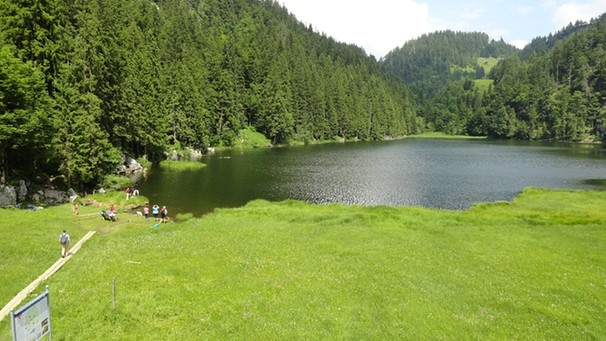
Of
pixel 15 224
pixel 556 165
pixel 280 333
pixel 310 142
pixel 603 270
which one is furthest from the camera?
pixel 310 142

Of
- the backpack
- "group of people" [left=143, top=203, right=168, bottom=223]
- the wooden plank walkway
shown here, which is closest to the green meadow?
the wooden plank walkway

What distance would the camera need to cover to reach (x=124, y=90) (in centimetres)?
8250

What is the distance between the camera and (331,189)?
70.8m

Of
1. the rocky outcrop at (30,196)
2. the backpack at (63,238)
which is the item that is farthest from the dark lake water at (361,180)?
the backpack at (63,238)

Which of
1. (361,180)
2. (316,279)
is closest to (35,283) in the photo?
(316,279)

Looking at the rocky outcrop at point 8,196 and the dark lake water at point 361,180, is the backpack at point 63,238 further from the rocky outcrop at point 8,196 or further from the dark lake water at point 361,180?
the rocky outcrop at point 8,196

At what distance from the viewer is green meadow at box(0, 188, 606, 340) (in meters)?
18.5

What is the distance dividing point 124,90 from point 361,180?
184 feet

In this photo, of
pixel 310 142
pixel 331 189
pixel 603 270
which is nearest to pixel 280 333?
pixel 603 270

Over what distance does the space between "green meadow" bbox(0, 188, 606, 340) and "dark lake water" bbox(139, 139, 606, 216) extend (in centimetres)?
1994

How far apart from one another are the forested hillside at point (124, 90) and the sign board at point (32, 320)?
126 feet

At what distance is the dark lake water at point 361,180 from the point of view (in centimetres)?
6194

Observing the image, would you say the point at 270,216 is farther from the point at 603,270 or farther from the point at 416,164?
the point at 416,164

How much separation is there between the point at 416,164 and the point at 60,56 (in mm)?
89145
